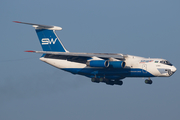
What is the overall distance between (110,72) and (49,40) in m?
6.35

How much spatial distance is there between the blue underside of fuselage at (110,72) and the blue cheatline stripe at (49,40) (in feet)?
7.06

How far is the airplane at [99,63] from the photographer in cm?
2625

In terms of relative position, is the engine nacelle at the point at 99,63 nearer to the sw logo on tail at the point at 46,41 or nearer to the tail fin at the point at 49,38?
the tail fin at the point at 49,38

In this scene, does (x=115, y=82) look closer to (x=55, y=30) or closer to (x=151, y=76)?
(x=151, y=76)

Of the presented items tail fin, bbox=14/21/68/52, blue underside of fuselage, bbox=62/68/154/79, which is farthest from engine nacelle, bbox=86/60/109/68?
tail fin, bbox=14/21/68/52

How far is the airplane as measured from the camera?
1033 inches

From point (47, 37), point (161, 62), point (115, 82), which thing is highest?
point (47, 37)

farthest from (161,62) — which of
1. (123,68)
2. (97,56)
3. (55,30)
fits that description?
(55,30)

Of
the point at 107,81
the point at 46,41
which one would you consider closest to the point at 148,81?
the point at 107,81

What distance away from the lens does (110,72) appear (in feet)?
90.2

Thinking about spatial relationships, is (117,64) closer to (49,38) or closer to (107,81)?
(107,81)

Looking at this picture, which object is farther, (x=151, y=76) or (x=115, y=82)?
(x=115, y=82)

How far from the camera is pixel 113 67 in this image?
26.6 meters

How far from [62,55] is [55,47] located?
6.62 ft
